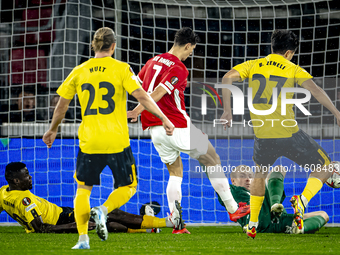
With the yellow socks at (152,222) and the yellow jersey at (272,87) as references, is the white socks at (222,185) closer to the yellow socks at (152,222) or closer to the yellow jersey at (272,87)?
the yellow socks at (152,222)

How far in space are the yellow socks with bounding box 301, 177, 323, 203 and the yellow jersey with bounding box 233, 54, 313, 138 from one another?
0.48 metres

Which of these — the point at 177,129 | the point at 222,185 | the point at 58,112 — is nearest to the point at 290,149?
the point at 222,185

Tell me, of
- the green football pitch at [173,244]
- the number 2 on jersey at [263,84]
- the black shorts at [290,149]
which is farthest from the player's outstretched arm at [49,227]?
the number 2 on jersey at [263,84]

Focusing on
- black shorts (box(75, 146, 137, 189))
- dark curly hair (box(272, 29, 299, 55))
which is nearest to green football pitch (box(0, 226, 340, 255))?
black shorts (box(75, 146, 137, 189))

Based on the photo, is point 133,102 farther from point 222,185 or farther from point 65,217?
point 222,185

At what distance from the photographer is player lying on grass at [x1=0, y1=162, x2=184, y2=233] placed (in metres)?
4.75

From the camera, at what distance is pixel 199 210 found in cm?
651

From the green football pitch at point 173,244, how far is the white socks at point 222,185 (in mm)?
363

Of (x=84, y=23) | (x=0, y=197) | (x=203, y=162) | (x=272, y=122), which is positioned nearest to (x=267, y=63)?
Answer: (x=272, y=122)

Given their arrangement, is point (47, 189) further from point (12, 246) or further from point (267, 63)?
point (267, 63)

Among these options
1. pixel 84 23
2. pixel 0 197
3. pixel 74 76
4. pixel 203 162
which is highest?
pixel 84 23

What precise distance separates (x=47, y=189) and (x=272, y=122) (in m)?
3.35

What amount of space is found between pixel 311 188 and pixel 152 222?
1440 millimetres

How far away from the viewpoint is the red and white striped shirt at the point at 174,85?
184 inches
